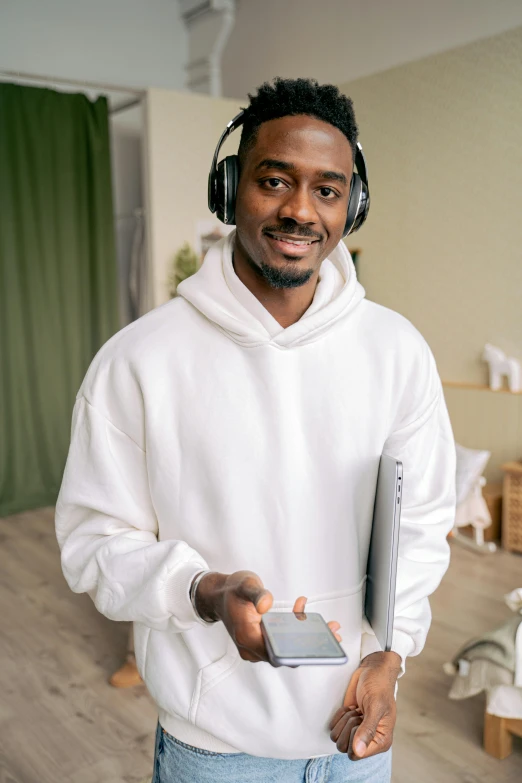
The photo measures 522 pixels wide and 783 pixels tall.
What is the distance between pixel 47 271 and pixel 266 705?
3.88m

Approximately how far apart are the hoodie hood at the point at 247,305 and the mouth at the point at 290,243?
0.27 feet

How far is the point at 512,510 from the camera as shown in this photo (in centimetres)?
368

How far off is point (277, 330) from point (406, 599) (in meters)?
0.39

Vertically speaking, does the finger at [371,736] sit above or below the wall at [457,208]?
below

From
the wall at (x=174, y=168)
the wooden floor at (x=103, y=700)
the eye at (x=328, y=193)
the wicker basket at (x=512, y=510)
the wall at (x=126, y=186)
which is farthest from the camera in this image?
the wall at (x=126, y=186)

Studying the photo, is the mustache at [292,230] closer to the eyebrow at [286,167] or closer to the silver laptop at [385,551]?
the eyebrow at [286,167]

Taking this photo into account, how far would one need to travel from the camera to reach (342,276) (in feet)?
3.27

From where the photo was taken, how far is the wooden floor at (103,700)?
2021 mm

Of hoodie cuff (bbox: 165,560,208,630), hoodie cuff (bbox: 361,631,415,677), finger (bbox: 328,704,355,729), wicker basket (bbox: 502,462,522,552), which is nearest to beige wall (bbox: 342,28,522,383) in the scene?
wicker basket (bbox: 502,462,522,552)

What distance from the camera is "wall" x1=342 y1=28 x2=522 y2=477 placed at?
3.87 meters

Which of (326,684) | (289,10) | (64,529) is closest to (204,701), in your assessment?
(326,684)

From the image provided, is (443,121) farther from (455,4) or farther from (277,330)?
(277,330)

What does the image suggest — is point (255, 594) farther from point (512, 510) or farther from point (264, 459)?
point (512, 510)

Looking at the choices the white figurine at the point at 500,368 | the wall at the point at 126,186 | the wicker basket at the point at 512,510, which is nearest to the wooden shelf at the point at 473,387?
the white figurine at the point at 500,368
